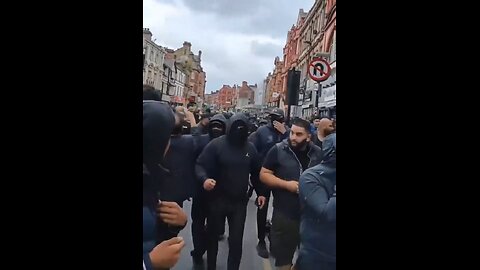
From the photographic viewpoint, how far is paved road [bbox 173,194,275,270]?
197 centimetres

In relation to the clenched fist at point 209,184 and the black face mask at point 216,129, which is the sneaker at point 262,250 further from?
the black face mask at point 216,129

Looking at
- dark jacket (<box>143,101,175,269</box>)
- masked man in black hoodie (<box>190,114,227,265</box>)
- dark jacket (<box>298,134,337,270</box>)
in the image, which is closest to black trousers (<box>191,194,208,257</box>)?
masked man in black hoodie (<box>190,114,227,265</box>)

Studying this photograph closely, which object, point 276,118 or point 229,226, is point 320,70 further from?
point 229,226

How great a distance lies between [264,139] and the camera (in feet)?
6.59

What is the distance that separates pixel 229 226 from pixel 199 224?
0.42ft

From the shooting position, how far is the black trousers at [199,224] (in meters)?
1.98

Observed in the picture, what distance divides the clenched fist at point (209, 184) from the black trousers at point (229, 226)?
58 millimetres

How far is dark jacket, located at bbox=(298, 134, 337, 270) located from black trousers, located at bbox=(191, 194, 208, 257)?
41 cm

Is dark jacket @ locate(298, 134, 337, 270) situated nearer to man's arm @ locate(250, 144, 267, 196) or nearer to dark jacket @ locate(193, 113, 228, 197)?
man's arm @ locate(250, 144, 267, 196)
